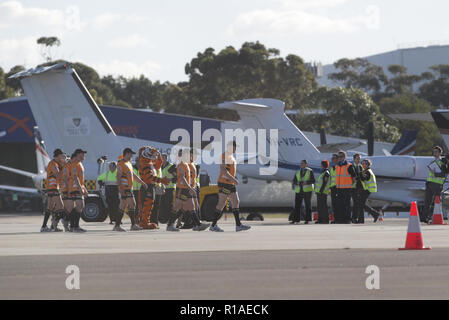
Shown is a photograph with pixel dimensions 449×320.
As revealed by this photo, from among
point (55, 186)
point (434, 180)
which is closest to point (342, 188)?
point (434, 180)

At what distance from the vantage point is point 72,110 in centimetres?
2891

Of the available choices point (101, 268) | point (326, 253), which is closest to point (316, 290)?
point (101, 268)

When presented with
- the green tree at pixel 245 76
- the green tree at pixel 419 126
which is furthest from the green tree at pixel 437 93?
the green tree at pixel 245 76

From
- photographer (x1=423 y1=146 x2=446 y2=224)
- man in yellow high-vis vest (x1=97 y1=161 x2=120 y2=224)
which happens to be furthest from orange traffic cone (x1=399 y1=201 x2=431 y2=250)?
man in yellow high-vis vest (x1=97 y1=161 x2=120 y2=224)

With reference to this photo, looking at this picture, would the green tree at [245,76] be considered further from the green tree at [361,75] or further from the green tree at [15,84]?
the green tree at [361,75]

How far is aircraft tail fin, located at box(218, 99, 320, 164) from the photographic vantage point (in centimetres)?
3005

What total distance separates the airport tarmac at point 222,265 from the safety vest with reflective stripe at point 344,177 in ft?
15.3

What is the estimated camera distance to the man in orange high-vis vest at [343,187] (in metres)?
22.4

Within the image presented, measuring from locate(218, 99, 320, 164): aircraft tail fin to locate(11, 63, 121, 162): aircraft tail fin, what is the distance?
473cm

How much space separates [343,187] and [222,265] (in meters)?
11.5

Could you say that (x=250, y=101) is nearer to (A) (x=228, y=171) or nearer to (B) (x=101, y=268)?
(A) (x=228, y=171)

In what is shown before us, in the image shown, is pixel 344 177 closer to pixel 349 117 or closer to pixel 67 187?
pixel 67 187

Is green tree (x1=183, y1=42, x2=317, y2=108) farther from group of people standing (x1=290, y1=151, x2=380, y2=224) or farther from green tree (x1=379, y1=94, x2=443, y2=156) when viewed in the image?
group of people standing (x1=290, y1=151, x2=380, y2=224)
